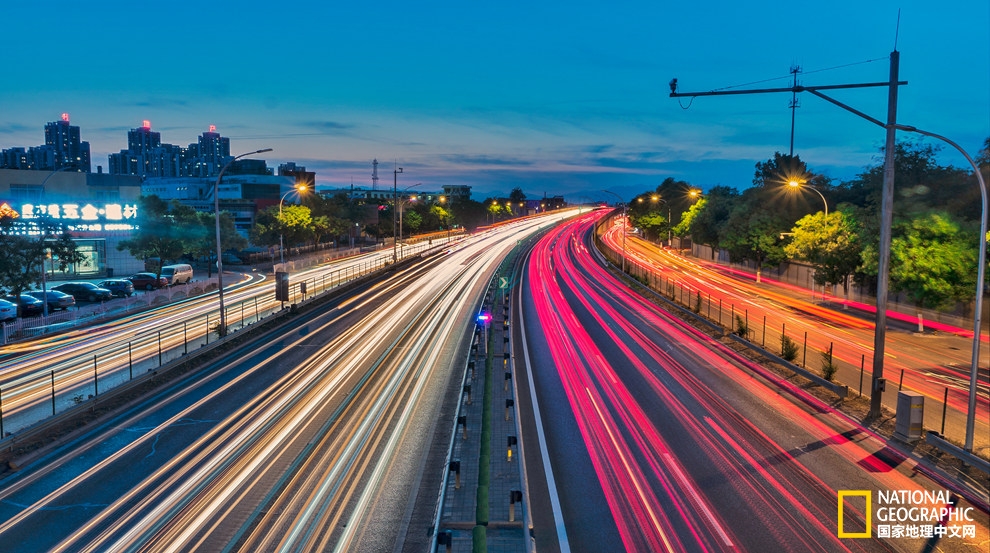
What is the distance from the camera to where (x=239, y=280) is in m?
51.9

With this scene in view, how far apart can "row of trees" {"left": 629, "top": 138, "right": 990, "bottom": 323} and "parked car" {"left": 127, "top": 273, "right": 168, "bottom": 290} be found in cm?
4713

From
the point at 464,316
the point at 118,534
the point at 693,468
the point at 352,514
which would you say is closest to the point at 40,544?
the point at 118,534

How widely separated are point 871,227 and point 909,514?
2452 cm

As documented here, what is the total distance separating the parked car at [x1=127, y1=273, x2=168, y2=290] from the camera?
46.3m

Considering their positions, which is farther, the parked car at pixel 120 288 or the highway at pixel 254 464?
the parked car at pixel 120 288

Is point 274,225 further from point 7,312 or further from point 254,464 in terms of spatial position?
point 254,464

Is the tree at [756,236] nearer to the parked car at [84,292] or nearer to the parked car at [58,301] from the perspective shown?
the parked car at [84,292]

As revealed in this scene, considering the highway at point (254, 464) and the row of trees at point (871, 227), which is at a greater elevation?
the row of trees at point (871, 227)

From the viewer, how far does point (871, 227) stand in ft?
103

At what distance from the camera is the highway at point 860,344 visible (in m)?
18.7

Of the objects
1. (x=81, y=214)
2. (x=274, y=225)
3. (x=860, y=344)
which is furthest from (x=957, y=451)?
(x=274, y=225)

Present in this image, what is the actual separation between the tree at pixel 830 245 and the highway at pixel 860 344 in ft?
8.39

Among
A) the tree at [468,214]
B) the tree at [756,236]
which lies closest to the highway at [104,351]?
the tree at [756,236]

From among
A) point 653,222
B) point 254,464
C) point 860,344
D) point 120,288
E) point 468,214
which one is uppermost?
point 468,214
